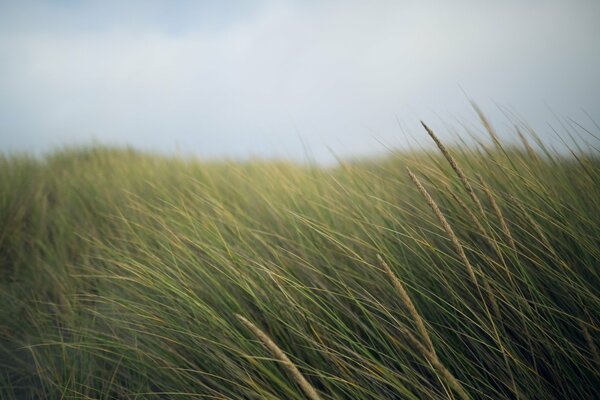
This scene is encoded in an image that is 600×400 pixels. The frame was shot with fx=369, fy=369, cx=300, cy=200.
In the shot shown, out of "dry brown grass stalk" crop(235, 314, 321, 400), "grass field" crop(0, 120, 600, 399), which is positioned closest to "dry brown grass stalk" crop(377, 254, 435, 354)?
"grass field" crop(0, 120, 600, 399)

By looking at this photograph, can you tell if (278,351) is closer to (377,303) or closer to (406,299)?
(406,299)

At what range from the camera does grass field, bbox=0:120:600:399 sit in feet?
3.09

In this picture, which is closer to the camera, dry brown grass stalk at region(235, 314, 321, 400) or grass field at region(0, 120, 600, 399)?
dry brown grass stalk at region(235, 314, 321, 400)

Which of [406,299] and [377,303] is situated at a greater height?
[406,299]

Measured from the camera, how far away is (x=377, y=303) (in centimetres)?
97

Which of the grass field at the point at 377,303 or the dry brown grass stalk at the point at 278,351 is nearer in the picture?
the dry brown grass stalk at the point at 278,351

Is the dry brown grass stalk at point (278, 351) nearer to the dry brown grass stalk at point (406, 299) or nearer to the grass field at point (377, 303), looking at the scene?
the grass field at point (377, 303)

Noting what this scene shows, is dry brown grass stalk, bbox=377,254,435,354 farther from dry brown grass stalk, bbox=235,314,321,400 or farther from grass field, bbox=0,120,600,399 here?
dry brown grass stalk, bbox=235,314,321,400

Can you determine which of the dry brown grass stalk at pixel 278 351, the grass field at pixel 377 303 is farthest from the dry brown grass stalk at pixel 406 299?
the dry brown grass stalk at pixel 278 351

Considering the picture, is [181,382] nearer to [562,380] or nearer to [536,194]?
[562,380]

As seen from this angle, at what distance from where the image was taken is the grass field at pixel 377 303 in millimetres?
943

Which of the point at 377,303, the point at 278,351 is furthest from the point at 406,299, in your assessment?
the point at 377,303

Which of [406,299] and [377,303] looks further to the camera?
[377,303]

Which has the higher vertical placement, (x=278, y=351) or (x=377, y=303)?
(x=278, y=351)
